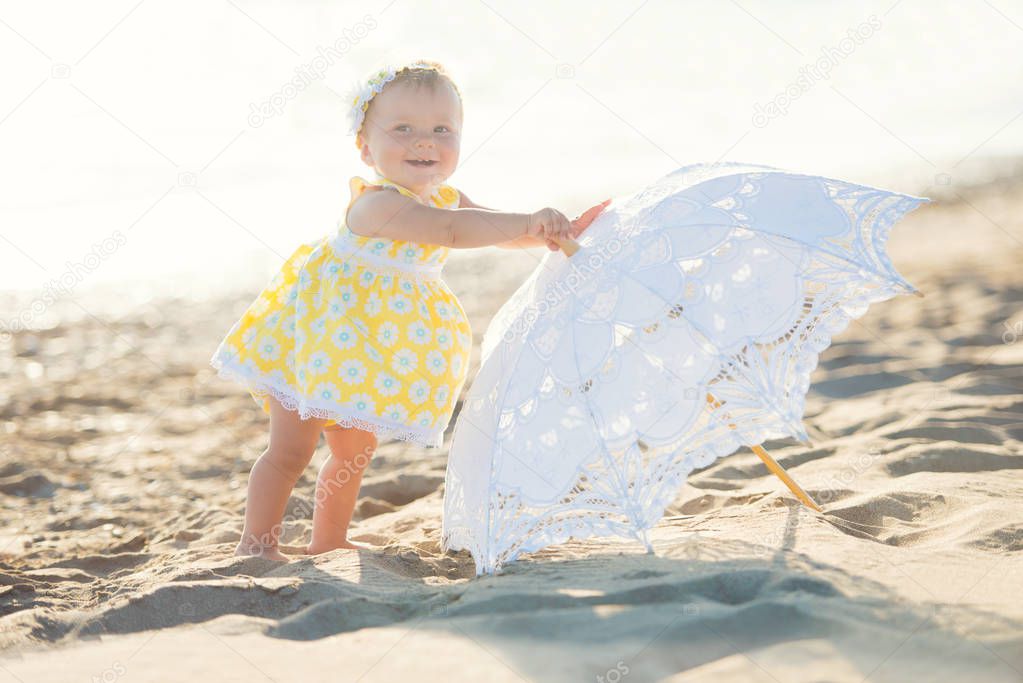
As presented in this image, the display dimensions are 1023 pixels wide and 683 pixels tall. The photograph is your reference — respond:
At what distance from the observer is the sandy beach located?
2176 millimetres

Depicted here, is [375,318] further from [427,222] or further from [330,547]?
[330,547]

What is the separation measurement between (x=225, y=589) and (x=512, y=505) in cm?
87

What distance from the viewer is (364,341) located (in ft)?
10.3

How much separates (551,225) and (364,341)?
0.78m

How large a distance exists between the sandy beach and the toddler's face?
1.28 metres

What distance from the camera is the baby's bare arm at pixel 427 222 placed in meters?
2.91

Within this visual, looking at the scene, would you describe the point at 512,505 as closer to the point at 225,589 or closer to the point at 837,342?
the point at 225,589

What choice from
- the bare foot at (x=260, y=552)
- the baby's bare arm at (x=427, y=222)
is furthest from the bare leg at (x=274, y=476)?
the baby's bare arm at (x=427, y=222)

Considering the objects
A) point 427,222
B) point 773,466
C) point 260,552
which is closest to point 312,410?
point 260,552

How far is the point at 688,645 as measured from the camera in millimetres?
2158

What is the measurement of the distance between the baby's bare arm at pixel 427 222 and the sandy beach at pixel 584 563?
101 centimetres

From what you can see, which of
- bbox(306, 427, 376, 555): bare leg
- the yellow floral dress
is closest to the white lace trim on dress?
the yellow floral dress

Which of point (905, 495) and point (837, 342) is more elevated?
point (837, 342)

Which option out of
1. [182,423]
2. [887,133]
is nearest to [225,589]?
[182,423]
